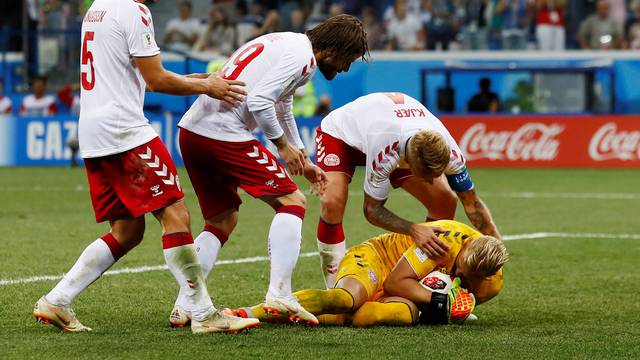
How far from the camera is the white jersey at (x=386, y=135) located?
7.09 m

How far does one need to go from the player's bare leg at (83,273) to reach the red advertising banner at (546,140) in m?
16.2

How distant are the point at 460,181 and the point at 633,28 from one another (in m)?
19.8

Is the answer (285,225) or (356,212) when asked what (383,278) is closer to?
(285,225)

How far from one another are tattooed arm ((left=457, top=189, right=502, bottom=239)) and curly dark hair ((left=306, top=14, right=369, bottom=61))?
1.13m

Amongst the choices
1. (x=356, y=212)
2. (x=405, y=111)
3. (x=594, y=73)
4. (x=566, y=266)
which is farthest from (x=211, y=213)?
(x=594, y=73)

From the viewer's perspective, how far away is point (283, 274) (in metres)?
6.69

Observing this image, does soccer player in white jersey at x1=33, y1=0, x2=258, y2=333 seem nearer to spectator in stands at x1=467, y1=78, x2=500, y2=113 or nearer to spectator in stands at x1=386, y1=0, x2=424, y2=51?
spectator in stands at x1=467, y1=78, x2=500, y2=113

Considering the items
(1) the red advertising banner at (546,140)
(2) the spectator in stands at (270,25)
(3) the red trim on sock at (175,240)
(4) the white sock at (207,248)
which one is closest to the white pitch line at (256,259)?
(4) the white sock at (207,248)

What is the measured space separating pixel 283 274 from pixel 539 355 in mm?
1513

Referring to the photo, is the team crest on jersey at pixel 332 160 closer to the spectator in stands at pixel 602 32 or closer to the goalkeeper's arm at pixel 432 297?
the goalkeeper's arm at pixel 432 297

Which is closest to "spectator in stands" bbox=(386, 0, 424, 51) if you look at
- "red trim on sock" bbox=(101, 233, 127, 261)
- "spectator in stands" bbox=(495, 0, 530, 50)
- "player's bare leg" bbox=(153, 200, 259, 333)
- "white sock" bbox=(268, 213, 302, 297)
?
"spectator in stands" bbox=(495, 0, 530, 50)

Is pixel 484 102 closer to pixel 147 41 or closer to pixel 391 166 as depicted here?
pixel 391 166

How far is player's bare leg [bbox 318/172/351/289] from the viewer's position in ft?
25.2

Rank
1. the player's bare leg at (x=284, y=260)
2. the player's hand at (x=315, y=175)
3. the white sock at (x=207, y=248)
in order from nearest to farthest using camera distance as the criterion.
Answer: the player's bare leg at (x=284, y=260)
the player's hand at (x=315, y=175)
the white sock at (x=207, y=248)
